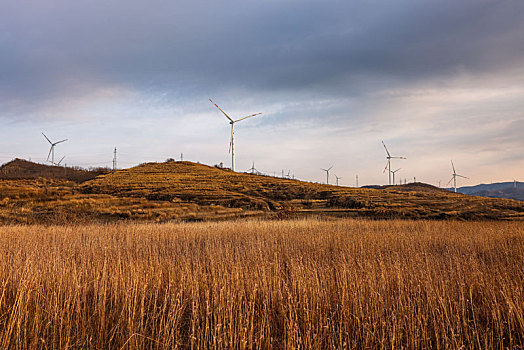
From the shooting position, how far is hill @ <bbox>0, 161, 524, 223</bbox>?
28578mm

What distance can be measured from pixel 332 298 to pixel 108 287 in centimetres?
479

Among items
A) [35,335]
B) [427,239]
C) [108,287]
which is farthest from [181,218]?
[35,335]

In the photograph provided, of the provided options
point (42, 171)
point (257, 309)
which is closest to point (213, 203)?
point (257, 309)

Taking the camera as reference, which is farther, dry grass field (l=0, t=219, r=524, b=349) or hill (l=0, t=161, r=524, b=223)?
hill (l=0, t=161, r=524, b=223)

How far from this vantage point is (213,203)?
36062 millimetres

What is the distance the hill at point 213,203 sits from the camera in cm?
2858

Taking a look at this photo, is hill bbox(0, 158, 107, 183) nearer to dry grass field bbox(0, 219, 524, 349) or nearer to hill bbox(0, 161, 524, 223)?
hill bbox(0, 161, 524, 223)

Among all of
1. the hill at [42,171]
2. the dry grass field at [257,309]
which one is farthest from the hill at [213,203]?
the dry grass field at [257,309]

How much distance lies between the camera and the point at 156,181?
1886 inches

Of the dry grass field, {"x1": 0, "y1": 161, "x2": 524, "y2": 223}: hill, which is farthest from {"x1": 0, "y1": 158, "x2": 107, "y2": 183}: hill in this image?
the dry grass field

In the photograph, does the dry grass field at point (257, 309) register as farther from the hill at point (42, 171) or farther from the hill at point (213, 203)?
the hill at point (42, 171)

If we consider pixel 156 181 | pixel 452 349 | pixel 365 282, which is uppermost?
pixel 156 181

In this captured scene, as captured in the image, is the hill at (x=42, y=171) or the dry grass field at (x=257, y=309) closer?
the dry grass field at (x=257, y=309)

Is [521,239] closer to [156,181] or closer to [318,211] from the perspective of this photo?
[318,211]
